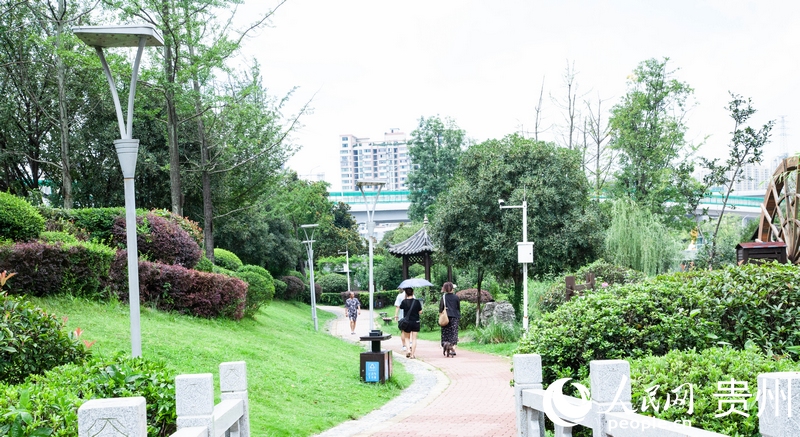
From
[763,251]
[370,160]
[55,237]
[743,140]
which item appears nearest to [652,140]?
[743,140]

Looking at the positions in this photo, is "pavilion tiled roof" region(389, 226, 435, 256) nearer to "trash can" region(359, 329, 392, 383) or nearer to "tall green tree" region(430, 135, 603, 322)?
"tall green tree" region(430, 135, 603, 322)

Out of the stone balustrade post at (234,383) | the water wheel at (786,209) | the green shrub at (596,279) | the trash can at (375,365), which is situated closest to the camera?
the stone balustrade post at (234,383)

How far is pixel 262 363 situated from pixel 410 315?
508cm

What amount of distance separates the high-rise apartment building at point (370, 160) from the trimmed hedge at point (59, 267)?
365ft

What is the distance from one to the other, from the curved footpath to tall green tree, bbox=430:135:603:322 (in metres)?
7.81

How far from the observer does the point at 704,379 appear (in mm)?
4492

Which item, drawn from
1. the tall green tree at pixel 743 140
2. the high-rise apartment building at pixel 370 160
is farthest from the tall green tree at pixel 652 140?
the high-rise apartment building at pixel 370 160

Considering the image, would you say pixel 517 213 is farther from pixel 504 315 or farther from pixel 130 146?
pixel 130 146

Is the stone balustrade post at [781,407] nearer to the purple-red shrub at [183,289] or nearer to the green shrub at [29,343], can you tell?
the green shrub at [29,343]

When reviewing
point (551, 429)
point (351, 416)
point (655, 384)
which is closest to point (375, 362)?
point (351, 416)

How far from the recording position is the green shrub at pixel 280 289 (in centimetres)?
3825

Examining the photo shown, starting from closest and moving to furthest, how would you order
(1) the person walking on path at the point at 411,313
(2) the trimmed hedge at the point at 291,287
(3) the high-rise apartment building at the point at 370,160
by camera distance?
(1) the person walking on path at the point at 411,313 < (2) the trimmed hedge at the point at 291,287 < (3) the high-rise apartment building at the point at 370,160

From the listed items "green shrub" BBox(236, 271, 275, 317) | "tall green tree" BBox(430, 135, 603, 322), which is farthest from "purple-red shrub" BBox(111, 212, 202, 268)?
"tall green tree" BBox(430, 135, 603, 322)

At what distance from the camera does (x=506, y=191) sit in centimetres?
2389
